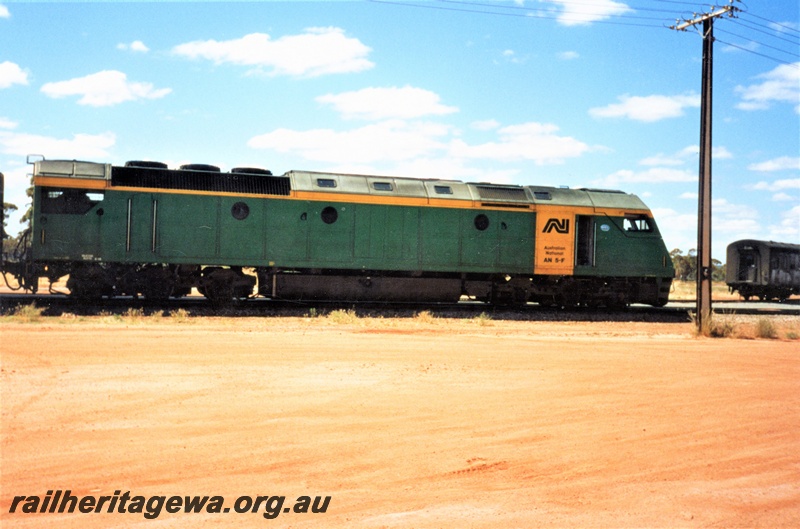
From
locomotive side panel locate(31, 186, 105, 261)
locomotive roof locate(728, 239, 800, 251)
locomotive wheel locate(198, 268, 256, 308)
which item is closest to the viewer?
locomotive side panel locate(31, 186, 105, 261)

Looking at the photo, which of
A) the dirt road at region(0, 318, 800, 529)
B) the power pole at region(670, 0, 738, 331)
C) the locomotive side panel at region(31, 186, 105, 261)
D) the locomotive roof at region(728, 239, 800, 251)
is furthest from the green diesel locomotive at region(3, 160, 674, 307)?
the locomotive roof at region(728, 239, 800, 251)

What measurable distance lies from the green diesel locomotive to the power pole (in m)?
3.76

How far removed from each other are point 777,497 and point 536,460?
A: 2102 mm

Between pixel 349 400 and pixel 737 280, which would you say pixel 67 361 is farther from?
pixel 737 280

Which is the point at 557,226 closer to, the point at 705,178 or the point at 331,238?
the point at 705,178

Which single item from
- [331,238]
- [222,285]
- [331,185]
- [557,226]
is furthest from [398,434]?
[557,226]

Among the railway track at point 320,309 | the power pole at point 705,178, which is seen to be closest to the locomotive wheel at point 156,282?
the railway track at point 320,309

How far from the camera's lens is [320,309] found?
70.5 feet

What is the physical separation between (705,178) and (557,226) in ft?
16.5

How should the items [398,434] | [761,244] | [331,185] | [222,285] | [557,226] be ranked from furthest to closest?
[761,244] → [557,226] → [331,185] → [222,285] → [398,434]

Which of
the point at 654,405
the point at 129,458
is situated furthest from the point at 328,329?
the point at 129,458

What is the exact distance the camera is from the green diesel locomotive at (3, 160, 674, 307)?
20172mm

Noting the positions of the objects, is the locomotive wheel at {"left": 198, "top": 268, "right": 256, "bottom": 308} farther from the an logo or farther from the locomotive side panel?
the an logo

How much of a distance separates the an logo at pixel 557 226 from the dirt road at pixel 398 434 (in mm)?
10538
